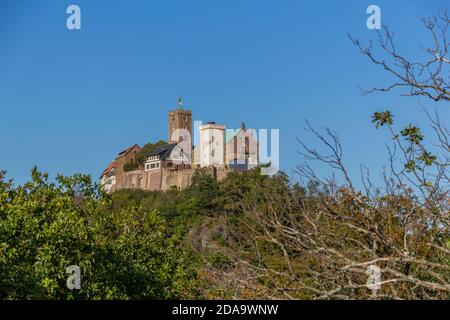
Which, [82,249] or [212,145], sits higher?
[212,145]

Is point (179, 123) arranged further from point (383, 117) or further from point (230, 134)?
point (383, 117)

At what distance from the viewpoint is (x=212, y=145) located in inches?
3167

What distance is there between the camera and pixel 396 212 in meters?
8.95

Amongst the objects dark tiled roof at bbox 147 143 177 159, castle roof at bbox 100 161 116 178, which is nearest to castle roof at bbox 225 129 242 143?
dark tiled roof at bbox 147 143 177 159

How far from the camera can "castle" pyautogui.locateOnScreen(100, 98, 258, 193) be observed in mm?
74500

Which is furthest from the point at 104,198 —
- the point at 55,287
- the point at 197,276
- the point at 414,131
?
the point at 414,131

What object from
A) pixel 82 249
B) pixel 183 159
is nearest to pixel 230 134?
pixel 183 159

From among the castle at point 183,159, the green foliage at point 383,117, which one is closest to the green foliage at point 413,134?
the green foliage at point 383,117

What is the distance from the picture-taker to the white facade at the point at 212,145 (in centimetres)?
7650

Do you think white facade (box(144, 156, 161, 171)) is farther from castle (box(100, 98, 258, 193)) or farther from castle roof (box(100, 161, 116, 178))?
castle roof (box(100, 161, 116, 178))

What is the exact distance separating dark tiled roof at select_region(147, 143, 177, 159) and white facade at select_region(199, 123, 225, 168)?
10.6 feet

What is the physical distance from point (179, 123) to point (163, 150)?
10693 millimetres

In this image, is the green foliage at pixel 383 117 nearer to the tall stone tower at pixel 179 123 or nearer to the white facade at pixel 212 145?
the white facade at pixel 212 145
